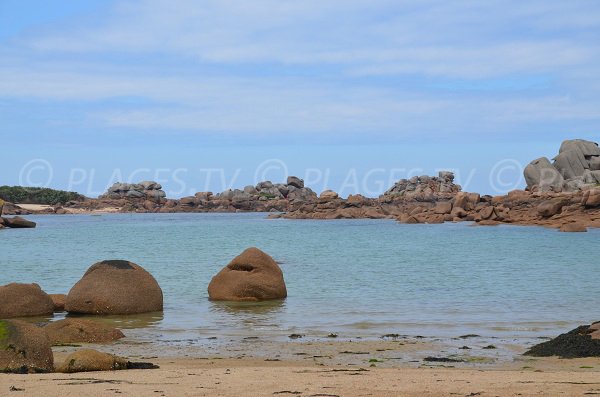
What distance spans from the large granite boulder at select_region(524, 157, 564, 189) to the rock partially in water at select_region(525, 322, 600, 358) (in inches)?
4006

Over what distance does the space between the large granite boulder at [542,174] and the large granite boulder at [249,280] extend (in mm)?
94845

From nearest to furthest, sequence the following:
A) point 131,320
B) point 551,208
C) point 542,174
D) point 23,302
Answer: point 131,320 → point 23,302 → point 551,208 → point 542,174

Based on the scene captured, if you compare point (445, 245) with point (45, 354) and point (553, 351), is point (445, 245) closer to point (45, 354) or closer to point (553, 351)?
point (553, 351)

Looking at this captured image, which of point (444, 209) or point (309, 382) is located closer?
point (309, 382)

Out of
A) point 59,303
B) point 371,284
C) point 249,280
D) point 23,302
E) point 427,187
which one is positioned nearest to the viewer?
point 23,302

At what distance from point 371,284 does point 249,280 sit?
8.42 meters

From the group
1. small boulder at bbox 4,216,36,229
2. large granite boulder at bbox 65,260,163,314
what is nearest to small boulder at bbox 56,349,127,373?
large granite boulder at bbox 65,260,163,314

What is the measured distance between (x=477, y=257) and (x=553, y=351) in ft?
106

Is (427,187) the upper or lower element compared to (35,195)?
upper

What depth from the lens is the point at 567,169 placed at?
121438 millimetres

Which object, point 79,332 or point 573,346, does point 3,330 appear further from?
point 573,346

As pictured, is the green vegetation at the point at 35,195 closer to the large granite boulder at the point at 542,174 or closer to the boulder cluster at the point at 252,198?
the boulder cluster at the point at 252,198

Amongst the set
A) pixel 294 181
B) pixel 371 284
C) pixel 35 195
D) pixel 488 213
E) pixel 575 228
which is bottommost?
pixel 371 284

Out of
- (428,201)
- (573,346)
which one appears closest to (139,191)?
(428,201)
